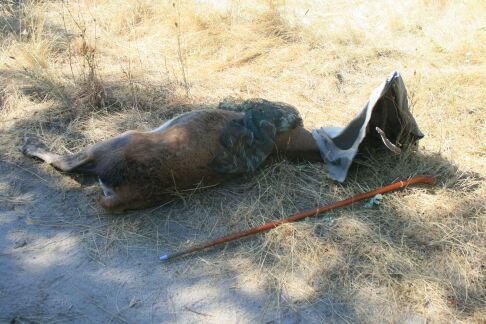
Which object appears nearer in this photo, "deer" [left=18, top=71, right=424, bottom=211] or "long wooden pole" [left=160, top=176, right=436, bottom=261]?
"long wooden pole" [left=160, top=176, right=436, bottom=261]

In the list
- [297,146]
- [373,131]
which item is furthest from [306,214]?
[373,131]

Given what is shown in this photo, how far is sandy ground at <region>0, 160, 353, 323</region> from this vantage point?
8.48 feet

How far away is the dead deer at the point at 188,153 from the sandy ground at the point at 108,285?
0.30 m

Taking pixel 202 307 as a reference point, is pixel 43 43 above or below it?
above

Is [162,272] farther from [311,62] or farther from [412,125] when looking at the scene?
[311,62]

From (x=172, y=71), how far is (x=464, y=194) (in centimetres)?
323

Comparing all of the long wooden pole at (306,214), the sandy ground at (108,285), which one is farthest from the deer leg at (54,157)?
the long wooden pole at (306,214)

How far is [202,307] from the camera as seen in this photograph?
264cm

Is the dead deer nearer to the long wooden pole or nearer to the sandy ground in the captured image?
the sandy ground

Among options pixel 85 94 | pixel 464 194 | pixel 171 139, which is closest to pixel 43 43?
pixel 85 94

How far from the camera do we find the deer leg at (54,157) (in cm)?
342

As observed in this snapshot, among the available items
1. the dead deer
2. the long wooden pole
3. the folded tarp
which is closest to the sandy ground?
the long wooden pole

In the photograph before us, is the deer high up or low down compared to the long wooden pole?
up

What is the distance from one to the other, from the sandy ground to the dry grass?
A: 0.08 metres
